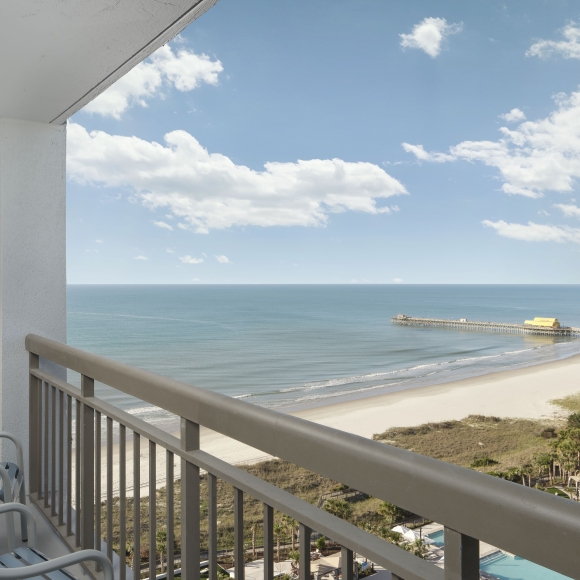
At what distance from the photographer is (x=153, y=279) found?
56.0m

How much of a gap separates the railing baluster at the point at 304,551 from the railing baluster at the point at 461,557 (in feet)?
0.79

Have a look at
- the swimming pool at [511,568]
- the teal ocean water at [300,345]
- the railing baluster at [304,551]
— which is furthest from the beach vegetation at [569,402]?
the railing baluster at [304,551]

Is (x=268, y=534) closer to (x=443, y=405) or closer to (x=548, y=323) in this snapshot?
(x=443, y=405)

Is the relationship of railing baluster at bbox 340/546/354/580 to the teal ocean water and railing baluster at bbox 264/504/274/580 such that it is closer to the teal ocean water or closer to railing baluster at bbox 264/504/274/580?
railing baluster at bbox 264/504/274/580

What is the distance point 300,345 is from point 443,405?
41.0ft

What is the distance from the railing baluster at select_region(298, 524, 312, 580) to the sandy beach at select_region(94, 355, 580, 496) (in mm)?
10596

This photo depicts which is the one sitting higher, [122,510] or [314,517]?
[314,517]

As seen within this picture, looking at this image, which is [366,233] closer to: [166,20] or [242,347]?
[242,347]

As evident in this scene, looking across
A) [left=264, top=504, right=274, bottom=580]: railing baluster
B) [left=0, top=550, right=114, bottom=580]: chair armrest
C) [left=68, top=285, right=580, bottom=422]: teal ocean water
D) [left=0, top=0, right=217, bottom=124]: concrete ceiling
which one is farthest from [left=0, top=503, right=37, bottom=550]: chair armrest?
[left=68, top=285, right=580, bottom=422]: teal ocean water

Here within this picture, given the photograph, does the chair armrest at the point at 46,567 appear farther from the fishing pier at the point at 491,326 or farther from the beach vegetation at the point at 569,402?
the fishing pier at the point at 491,326

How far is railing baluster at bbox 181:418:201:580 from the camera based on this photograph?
3.35 feet

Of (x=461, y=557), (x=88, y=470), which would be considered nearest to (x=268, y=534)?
(x=461, y=557)

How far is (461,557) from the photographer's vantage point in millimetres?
520

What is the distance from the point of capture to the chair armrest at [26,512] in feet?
3.70
